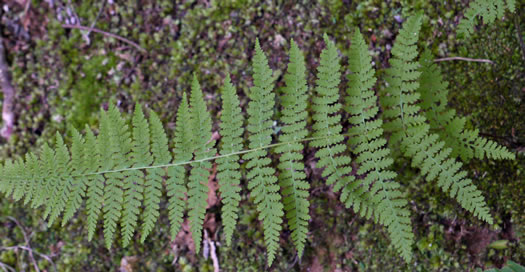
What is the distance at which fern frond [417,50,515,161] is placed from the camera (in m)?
2.47

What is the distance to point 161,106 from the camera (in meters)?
3.73

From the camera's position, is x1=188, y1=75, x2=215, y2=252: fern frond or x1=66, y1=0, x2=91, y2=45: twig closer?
x1=188, y1=75, x2=215, y2=252: fern frond

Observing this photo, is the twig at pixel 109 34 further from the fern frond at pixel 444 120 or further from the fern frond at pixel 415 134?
the fern frond at pixel 444 120

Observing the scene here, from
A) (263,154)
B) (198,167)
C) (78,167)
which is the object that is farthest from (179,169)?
(78,167)

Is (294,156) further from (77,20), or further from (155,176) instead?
(77,20)

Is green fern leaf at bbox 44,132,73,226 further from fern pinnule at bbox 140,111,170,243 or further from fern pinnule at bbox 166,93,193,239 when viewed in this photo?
fern pinnule at bbox 166,93,193,239

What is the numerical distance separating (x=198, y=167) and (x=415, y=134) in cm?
140

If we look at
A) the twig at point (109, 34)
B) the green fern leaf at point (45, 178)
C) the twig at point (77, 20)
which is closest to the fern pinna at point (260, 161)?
the green fern leaf at point (45, 178)

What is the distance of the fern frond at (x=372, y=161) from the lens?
7.32 feet

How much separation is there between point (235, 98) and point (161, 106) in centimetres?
168

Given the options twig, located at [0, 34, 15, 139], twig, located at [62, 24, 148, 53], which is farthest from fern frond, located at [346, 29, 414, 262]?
twig, located at [0, 34, 15, 139]

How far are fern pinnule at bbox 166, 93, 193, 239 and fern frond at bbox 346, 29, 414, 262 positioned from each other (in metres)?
1.03

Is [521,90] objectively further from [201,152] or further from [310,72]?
[201,152]

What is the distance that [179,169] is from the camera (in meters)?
2.37
